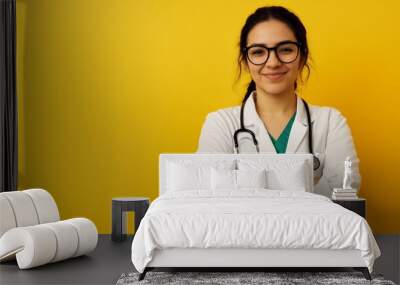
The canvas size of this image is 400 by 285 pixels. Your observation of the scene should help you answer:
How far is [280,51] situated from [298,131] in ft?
2.31

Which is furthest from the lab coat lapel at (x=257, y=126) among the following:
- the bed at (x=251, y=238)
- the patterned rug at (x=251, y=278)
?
the patterned rug at (x=251, y=278)

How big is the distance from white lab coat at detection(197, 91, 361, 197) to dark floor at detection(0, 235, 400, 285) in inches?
30.7

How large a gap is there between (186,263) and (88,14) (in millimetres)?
3285

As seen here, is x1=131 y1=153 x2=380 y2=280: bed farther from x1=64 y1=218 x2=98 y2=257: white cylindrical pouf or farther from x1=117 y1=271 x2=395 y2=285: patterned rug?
x1=64 y1=218 x2=98 y2=257: white cylindrical pouf

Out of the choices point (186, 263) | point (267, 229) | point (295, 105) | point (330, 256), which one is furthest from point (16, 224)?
point (295, 105)

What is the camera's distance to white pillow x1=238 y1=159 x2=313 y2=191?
532cm

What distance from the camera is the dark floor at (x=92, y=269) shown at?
4203mm

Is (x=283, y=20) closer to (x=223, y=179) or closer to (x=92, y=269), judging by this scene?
(x=223, y=179)

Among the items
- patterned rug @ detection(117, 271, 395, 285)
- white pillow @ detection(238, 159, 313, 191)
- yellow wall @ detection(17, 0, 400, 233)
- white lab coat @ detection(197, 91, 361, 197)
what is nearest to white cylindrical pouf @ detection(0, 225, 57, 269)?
patterned rug @ detection(117, 271, 395, 285)

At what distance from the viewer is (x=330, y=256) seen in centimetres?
406

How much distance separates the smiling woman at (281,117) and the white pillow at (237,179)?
561 millimetres

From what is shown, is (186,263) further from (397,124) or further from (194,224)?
(397,124)

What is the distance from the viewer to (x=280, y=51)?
5.86 metres

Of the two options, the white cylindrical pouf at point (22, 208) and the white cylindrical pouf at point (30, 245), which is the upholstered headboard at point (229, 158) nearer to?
the white cylindrical pouf at point (22, 208)
